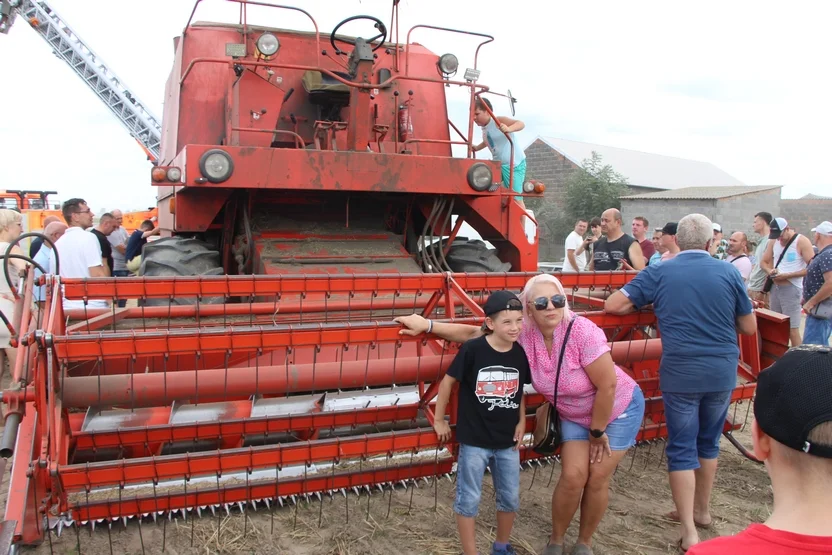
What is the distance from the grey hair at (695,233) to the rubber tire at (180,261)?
2.80 metres

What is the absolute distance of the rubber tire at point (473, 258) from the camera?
5.08 meters

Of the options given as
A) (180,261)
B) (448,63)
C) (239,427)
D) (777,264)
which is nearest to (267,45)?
(448,63)

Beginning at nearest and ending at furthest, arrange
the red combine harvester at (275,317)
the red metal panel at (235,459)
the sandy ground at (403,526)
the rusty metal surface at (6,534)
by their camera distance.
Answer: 1. the rusty metal surface at (6,534)
2. the red metal panel at (235,459)
3. the red combine harvester at (275,317)
4. the sandy ground at (403,526)

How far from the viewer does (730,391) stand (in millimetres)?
3203

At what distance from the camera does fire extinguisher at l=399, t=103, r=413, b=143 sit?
17.5 feet

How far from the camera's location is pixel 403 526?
3.21m

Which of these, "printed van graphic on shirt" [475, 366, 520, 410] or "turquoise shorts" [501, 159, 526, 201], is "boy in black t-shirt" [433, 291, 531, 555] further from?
"turquoise shorts" [501, 159, 526, 201]

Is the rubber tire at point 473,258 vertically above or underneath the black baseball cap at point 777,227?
underneath

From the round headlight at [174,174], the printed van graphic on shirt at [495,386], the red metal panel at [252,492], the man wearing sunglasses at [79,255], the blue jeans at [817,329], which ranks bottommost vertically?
the red metal panel at [252,492]

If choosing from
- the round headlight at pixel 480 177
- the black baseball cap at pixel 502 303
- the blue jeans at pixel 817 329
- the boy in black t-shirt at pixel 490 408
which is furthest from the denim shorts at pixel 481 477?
the blue jeans at pixel 817 329

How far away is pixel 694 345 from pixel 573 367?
0.70m

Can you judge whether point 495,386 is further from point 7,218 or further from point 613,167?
point 613,167

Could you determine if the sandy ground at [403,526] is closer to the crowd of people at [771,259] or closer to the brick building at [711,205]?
the crowd of people at [771,259]

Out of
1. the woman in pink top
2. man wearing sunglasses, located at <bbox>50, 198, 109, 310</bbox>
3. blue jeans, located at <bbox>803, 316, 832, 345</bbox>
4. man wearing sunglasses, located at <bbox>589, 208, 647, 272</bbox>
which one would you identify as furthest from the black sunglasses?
blue jeans, located at <bbox>803, 316, 832, 345</bbox>
